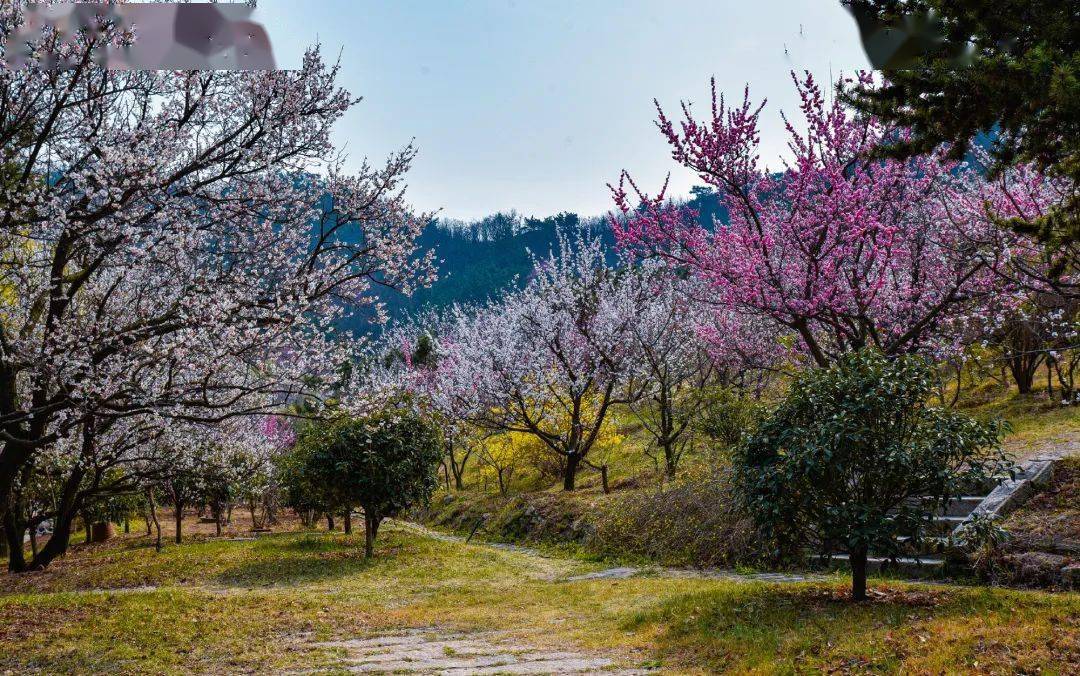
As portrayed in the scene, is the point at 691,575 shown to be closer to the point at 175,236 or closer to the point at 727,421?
the point at 727,421

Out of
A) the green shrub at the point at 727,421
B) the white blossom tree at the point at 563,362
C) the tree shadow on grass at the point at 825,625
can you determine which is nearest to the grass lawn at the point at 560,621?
the tree shadow on grass at the point at 825,625

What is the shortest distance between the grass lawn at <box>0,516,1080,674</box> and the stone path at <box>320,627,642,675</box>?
1.01ft

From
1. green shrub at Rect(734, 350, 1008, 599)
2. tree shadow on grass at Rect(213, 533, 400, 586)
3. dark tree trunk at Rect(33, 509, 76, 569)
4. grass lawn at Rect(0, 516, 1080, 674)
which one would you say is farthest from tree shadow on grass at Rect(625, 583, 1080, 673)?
dark tree trunk at Rect(33, 509, 76, 569)

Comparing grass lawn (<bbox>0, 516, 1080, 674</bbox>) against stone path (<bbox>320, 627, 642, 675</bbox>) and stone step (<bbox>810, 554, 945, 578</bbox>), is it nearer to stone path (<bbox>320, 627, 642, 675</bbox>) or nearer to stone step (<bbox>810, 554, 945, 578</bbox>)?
stone path (<bbox>320, 627, 642, 675</bbox>)

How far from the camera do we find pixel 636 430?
2712 centimetres

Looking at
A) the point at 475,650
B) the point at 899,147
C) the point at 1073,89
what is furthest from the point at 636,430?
the point at 1073,89

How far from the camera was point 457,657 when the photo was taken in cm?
686

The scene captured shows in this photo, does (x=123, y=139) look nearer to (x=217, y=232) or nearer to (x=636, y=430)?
(x=217, y=232)

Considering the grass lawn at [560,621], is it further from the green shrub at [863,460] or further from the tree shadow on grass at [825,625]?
the green shrub at [863,460]

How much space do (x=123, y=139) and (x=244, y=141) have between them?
4.44ft

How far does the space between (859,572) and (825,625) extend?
3.47ft

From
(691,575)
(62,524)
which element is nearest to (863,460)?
(691,575)

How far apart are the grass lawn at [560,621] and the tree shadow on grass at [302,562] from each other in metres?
0.21

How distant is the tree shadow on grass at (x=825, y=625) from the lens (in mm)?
5680
